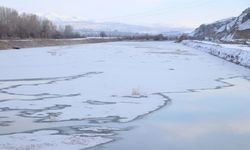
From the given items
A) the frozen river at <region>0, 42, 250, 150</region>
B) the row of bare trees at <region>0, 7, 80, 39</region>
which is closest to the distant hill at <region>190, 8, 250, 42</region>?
the row of bare trees at <region>0, 7, 80, 39</region>

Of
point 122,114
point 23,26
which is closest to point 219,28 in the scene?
point 23,26

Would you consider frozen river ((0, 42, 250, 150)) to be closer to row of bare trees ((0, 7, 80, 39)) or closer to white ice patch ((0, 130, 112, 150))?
white ice patch ((0, 130, 112, 150))

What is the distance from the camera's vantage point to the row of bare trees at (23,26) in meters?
76.3

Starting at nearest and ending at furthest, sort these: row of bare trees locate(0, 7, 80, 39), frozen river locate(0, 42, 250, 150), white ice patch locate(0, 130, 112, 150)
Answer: white ice patch locate(0, 130, 112, 150), frozen river locate(0, 42, 250, 150), row of bare trees locate(0, 7, 80, 39)

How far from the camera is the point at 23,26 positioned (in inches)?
3211

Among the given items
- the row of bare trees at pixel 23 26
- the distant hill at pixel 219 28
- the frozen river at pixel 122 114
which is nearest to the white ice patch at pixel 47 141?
the frozen river at pixel 122 114

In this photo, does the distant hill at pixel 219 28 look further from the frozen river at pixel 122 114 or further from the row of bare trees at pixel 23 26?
the frozen river at pixel 122 114

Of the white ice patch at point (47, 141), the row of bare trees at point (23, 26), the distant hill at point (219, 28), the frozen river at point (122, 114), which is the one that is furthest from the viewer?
the distant hill at point (219, 28)

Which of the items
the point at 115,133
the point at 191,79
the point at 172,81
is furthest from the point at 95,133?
the point at 191,79

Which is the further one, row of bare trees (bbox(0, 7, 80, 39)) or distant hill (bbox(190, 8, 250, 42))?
distant hill (bbox(190, 8, 250, 42))

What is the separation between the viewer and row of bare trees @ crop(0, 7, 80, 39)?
76.3m

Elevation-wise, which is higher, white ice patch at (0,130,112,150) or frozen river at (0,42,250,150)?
white ice patch at (0,130,112,150)

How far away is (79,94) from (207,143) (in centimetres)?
626

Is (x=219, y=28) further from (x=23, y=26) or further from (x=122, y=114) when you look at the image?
(x=122, y=114)
